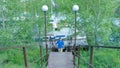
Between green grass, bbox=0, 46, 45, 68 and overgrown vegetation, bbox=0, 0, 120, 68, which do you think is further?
overgrown vegetation, bbox=0, 0, 120, 68

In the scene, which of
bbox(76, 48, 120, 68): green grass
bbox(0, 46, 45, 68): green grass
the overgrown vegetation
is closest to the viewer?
bbox(0, 46, 45, 68): green grass

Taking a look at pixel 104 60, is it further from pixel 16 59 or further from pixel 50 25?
pixel 50 25

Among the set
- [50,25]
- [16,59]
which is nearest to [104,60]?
[16,59]

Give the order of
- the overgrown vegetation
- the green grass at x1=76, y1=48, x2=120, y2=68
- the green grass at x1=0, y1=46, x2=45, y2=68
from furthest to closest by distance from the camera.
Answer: the overgrown vegetation
the green grass at x1=76, y1=48, x2=120, y2=68
the green grass at x1=0, y1=46, x2=45, y2=68

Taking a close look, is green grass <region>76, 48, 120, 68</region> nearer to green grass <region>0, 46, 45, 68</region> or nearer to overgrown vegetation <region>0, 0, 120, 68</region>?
overgrown vegetation <region>0, 0, 120, 68</region>

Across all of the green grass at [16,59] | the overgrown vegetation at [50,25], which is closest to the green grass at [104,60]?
the overgrown vegetation at [50,25]

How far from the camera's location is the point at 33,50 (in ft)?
36.4

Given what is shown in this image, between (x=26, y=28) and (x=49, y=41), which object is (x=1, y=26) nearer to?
(x=26, y=28)

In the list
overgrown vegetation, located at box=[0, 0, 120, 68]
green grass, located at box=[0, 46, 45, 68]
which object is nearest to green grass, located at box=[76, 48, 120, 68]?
overgrown vegetation, located at box=[0, 0, 120, 68]

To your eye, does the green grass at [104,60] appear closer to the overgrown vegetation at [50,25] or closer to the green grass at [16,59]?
the overgrown vegetation at [50,25]

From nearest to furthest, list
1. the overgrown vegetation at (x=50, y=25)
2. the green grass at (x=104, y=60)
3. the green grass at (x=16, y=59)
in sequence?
the green grass at (x=16, y=59), the green grass at (x=104, y=60), the overgrown vegetation at (x=50, y=25)

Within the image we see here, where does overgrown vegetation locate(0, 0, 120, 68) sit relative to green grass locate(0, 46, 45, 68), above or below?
above

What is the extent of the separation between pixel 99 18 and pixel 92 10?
1.92 feet

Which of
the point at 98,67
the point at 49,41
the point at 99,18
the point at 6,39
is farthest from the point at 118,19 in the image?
the point at 6,39
